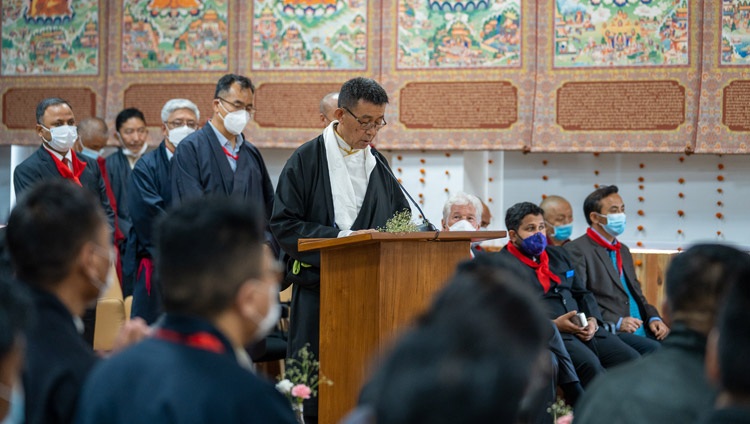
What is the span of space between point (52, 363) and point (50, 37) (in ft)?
24.7

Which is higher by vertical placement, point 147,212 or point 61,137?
point 61,137

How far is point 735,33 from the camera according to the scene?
7801mm

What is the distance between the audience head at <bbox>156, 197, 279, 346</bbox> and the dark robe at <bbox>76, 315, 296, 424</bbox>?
0.09 m

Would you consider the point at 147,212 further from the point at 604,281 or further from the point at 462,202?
the point at 604,281

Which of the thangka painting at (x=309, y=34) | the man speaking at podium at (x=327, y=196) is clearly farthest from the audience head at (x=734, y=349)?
the thangka painting at (x=309, y=34)

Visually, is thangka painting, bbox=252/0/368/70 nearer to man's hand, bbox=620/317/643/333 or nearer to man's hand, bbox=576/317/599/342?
man's hand, bbox=620/317/643/333

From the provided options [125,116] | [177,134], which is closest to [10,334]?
[177,134]

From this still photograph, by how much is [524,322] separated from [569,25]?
7.03 metres

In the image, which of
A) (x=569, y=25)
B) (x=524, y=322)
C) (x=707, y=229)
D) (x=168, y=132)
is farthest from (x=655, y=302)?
(x=524, y=322)

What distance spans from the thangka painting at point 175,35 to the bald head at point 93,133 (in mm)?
734

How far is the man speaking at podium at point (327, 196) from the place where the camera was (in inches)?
186

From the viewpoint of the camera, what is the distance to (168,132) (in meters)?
6.80

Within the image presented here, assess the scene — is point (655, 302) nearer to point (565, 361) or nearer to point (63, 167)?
point (565, 361)

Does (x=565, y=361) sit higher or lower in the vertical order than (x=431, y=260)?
lower
